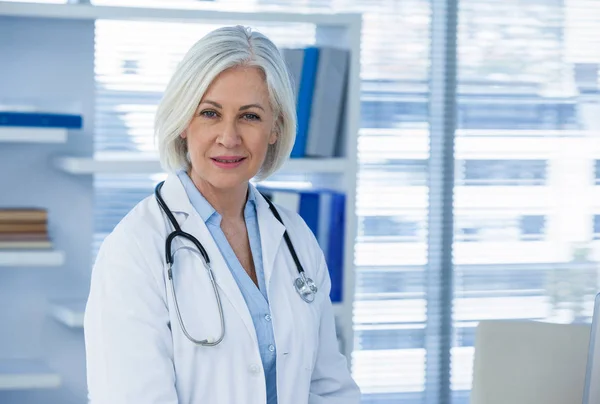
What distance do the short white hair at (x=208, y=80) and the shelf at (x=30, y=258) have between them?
82 centimetres

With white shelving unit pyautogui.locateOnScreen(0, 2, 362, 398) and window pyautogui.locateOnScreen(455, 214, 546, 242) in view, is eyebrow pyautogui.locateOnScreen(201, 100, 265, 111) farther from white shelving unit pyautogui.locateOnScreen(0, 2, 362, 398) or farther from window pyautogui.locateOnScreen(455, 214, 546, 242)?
window pyautogui.locateOnScreen(455, 214, 546, 242)

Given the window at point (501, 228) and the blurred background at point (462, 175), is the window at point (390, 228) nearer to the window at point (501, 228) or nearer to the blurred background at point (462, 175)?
the blurred background at point (462, 175)

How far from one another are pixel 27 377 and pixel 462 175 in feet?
5.91

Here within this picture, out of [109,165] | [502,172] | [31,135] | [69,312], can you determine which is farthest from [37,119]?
[502,172]

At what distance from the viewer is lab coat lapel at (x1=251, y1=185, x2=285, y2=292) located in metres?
1.90

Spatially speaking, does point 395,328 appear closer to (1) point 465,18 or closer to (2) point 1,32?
(1) point 465,18

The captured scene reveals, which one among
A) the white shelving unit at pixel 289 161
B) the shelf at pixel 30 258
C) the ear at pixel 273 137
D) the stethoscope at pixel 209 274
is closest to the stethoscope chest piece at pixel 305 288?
the stethoscope at pixel 209 274

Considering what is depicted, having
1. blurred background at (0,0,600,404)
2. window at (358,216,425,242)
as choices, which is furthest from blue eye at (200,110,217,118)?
window at (358,216,425,242)

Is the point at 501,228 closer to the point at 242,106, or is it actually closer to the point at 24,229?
the point at 24,229

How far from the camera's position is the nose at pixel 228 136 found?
1.84 m

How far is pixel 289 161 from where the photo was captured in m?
2.83

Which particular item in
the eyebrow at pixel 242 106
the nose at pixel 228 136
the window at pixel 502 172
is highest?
A: the window at pixel 502 172

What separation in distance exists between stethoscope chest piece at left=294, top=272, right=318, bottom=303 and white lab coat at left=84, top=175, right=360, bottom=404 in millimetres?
13

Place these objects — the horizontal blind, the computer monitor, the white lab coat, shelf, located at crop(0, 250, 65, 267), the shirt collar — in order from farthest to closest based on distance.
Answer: the horizontal blind
shelf, located at crop(0, 250, 65, 267)
the shirt collar
the white lab coat
the computer monitor
